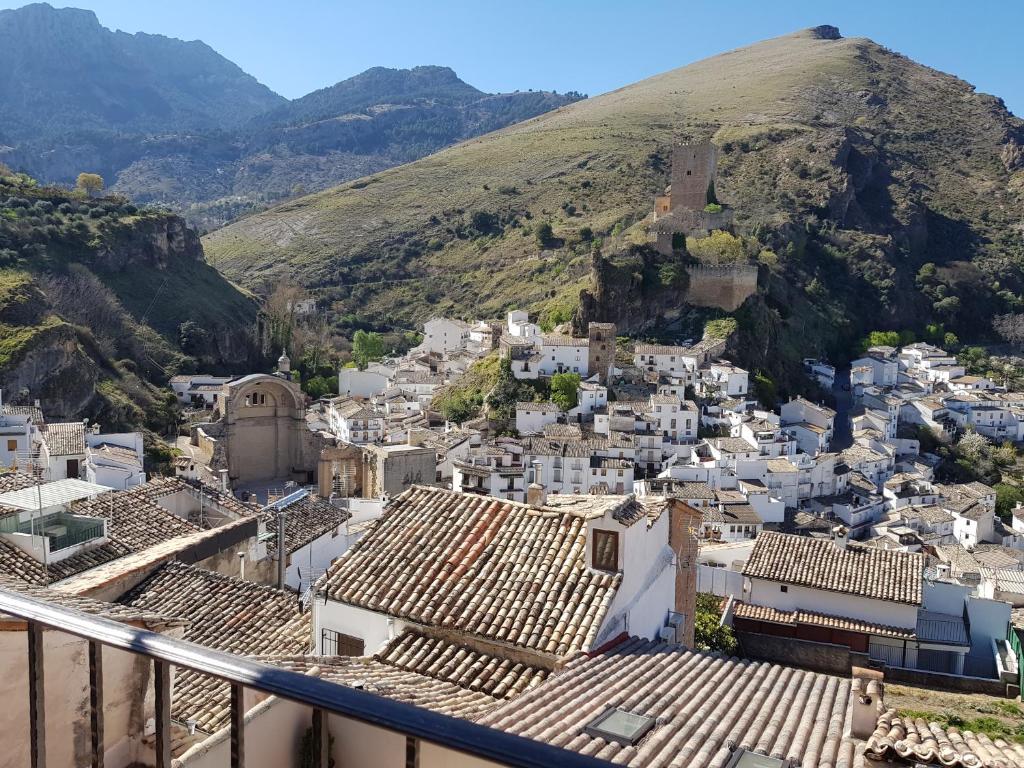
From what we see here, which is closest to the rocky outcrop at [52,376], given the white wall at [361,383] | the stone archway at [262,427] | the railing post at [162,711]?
the stone archway at [262,427]

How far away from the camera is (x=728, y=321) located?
1780 inches

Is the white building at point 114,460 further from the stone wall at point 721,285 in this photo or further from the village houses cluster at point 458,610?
the stone wall at point 721,285

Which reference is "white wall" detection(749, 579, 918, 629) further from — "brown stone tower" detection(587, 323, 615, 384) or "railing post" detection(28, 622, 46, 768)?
"brown stone tower" detection(587, 323, 615, 384)

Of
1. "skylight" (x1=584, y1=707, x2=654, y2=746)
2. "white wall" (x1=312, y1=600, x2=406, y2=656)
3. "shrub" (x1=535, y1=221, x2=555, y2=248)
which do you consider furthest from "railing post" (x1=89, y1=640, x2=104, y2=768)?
"shrub" (x1=535, y1=221, x2=555, y2=248)

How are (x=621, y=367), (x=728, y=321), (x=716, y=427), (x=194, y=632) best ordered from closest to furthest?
(x=194, y=632)
(x=716, y=427)
(x=621, y=367)
(x=728, y=321)

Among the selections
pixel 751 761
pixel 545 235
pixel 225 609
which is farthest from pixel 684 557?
pixel 545 235

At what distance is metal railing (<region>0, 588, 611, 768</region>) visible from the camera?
152 centimetres

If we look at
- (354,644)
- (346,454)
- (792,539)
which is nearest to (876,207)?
(346,454)

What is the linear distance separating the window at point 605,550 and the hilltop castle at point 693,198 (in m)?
45.5

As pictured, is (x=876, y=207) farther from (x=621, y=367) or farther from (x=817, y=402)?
(x=621, y=367)

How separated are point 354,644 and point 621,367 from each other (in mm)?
34972

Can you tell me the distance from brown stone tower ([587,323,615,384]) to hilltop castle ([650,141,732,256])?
13.3 m

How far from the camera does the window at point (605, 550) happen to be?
7.34 metres

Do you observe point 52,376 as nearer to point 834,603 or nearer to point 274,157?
point 834,603
